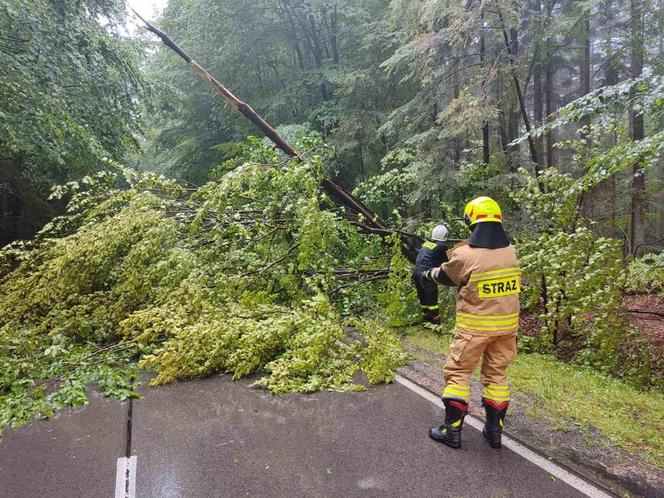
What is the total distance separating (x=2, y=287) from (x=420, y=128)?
8964 mm

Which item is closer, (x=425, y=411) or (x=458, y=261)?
(x=458, y=261)

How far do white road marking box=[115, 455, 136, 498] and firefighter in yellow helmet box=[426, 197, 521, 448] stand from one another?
90.7 inches

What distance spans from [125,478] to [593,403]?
407cm

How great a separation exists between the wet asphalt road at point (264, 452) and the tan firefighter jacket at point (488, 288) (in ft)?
3.23

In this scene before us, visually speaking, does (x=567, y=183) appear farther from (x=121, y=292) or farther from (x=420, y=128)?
(x=121, y=292)

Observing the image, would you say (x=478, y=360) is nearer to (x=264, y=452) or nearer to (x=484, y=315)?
(x=484, y=315)

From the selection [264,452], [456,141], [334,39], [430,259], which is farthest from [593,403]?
[334,39]

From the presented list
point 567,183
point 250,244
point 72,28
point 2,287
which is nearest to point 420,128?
point 567,183

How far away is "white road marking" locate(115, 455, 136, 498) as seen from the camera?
287 centimetres

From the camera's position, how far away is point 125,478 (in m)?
3.04

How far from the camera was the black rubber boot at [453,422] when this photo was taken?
323 centimetres

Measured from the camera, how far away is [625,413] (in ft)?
12.8

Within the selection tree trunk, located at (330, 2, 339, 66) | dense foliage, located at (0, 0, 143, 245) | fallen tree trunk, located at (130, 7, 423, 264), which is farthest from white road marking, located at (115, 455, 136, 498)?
tree trunk, located at (330, 2, 339, 66)

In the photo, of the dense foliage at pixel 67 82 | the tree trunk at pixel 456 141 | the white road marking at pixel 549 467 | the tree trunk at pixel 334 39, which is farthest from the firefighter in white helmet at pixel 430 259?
the tree trunk at pixel 334 39
